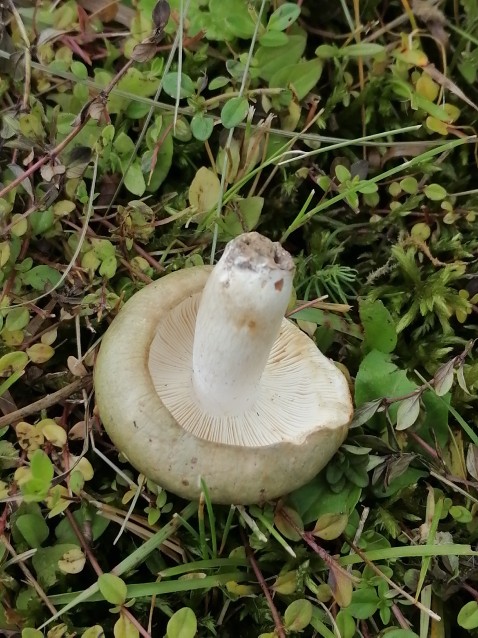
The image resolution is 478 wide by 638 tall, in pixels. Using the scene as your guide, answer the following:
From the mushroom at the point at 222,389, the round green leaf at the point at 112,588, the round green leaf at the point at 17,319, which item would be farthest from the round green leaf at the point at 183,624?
the round green leaf at the point at 17,319

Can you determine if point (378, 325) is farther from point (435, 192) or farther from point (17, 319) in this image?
point (17, 319)

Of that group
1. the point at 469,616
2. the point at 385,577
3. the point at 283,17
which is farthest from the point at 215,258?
the point at 469,616

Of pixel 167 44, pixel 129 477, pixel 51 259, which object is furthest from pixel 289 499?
pixel 167 44

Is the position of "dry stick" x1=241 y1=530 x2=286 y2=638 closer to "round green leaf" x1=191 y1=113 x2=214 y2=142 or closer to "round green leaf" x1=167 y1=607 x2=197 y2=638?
"round green leaf" x1=167 y1=607 x2=197 y2=638

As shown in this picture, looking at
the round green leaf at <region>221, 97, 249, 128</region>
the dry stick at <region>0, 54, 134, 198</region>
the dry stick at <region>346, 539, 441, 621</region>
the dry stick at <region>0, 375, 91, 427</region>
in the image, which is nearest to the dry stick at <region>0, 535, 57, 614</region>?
the dry stick at <region>0, 375, 91, 427</region>

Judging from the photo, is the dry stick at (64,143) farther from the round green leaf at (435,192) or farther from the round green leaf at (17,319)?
the round green leaf at (435,192)

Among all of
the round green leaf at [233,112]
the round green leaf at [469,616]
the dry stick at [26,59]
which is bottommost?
the round green leaf at [469,616]

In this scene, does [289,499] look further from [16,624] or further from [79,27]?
[79,27]
